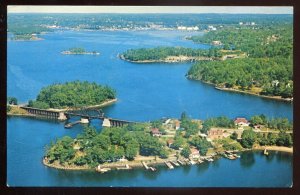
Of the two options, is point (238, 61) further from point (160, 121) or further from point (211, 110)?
point (160, 121)

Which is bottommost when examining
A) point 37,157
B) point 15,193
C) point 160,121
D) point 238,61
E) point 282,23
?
point 15,193

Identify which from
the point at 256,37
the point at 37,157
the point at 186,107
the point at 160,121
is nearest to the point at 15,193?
the point at 37,157

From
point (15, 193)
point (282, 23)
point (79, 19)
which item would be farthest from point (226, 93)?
point (15, 193)

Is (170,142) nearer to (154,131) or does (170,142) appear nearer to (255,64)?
(154,131)

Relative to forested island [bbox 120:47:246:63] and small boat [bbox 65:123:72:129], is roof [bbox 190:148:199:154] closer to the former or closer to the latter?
forested island [bbox 120:47:246:63]

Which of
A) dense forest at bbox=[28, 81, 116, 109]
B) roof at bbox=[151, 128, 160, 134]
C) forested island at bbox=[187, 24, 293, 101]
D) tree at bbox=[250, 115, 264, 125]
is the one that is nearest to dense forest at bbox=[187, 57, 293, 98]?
forested island at bbox=[187, 24, 293, 101]

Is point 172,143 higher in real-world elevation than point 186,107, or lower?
lower
